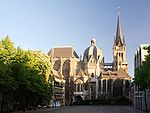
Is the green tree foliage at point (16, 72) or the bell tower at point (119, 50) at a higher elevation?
the bell tower at point (119, 50)

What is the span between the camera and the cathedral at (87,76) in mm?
162225

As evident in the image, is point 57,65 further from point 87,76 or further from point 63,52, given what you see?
point 87,76

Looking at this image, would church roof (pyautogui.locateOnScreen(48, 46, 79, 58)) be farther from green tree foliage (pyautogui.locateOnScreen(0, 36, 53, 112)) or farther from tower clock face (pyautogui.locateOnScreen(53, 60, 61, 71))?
green tree foliage (pyautogui.locateOnScreen(0, 36, 53, 112))

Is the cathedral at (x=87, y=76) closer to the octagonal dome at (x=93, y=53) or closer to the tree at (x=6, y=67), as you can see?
the octagonal dome at (x=93, y=53)

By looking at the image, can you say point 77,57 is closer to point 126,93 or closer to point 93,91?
point 93,91

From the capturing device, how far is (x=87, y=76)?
6806 inches

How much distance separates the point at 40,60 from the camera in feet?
269

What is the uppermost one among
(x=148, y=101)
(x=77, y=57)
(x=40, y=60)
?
(x=77, y=57)

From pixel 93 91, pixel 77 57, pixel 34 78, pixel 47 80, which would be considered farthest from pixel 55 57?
pixel 34 78

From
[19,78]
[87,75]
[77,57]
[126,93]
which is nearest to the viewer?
[19,78]

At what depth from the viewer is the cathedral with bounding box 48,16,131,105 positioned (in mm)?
162225

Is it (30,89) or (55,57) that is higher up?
(55,57)

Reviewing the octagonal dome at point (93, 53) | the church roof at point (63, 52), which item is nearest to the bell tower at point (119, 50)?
the octagonal dome at point (93, 53)

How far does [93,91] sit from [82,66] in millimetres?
19859
